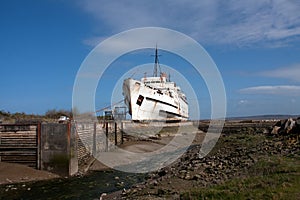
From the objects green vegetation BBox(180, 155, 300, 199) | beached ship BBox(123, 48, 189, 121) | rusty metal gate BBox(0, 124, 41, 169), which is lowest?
green vegetation BBox(180, 155, 300, 199)

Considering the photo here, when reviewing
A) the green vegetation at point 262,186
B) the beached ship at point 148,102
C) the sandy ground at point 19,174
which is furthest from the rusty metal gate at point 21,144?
the beached ship at point 148,102

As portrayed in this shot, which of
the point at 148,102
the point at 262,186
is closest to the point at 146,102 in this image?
the point at 148,102

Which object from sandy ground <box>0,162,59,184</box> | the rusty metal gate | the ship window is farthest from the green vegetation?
the ship window

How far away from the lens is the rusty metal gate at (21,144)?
19.9m

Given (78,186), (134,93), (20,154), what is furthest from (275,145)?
(134,93)

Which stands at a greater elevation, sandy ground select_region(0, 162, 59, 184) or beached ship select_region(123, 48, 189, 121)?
beached ship select_region(123, 48, 189, 121)

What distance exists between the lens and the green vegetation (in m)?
9.20

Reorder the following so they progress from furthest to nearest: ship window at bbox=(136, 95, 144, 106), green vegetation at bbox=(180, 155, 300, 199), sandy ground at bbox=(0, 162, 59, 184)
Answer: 1. ship window at bbox=(136, 95, 144, 106)
2. sandy ground at bbox=(0, 162, 59, 184)
3. green vegetation at bbox=(180, 155, 300, 199)

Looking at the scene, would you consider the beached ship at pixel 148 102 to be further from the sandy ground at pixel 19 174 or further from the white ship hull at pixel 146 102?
the sandy ground at pixel 19 174

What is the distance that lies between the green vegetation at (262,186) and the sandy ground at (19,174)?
10.9 meters

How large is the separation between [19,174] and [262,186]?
45.3ft

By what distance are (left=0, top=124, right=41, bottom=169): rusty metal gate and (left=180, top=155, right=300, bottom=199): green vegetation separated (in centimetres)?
1217

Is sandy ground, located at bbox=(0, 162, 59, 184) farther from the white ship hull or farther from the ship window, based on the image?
the ship window

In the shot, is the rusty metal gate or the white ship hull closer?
the rusty metal gate
